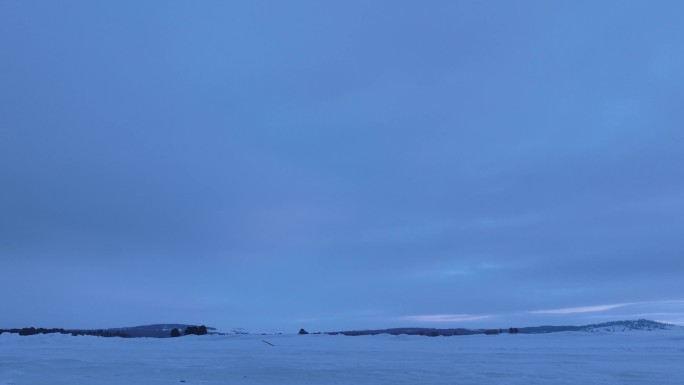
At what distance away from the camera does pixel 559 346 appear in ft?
66.3

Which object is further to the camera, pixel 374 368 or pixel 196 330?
pixel 196 330

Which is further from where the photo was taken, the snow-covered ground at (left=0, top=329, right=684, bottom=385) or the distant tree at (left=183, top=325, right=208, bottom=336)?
the distant tree at (left=183, top=325, right=208, bottom=336)

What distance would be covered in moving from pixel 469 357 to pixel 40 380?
1042 cm

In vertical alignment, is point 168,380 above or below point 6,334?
below

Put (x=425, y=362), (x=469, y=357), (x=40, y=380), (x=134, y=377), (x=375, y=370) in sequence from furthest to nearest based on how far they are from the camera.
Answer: (x=469, y=357), (x=425, y=362), (x=375, y=370), (x=134, y=377), (x=40, y=380)

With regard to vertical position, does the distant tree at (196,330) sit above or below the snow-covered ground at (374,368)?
above

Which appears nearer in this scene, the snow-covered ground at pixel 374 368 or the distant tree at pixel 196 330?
the snow-covered ground at pixel 374 368

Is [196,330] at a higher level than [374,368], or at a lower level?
higher

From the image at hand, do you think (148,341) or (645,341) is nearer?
(645,341)

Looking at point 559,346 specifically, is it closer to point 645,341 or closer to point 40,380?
point 645,341

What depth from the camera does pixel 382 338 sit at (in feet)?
84.7

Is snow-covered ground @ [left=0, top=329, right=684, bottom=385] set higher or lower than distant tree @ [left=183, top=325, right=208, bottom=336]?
lower

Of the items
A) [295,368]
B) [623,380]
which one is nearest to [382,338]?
[295,368]

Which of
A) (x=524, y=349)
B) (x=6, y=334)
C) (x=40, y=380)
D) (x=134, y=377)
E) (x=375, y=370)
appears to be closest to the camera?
(x=40, y=380)
